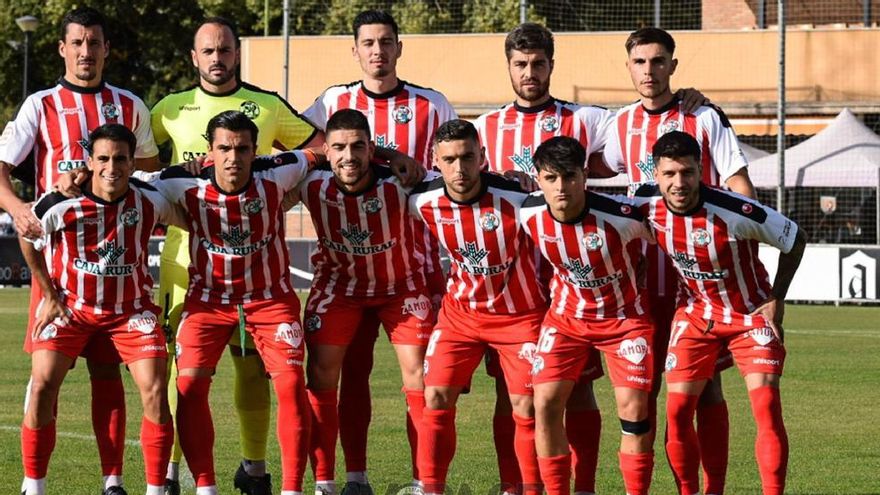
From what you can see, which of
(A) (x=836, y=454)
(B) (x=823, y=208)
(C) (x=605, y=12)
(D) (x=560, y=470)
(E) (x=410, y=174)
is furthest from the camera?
(C) (x=605, y=12)

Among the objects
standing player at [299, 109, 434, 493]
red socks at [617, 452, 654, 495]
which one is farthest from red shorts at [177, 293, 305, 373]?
red socks at [617, 452, 654, 495]

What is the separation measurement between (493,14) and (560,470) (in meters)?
24.2

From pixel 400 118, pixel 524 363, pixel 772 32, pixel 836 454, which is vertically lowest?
pixel 836 454

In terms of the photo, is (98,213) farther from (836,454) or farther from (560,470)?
(836,454)

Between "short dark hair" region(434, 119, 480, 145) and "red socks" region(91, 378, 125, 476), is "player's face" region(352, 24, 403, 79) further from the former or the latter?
"red socks" region(91, 378, 125, 476)

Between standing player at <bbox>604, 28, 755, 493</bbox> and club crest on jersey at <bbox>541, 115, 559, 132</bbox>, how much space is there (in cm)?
30

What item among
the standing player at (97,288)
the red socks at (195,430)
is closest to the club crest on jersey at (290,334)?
the red socks at (195,430)

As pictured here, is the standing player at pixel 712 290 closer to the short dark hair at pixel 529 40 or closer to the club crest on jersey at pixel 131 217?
the short dark hair at pixel 529 40

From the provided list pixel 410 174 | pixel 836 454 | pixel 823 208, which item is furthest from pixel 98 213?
pixel 823 208

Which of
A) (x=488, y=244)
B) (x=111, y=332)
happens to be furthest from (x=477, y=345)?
(x=111, y=332)

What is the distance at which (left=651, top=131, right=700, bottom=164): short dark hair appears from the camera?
7133 mm

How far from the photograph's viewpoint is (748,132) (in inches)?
1061

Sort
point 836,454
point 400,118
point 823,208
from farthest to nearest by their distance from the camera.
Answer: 1. point 823,208
2. point 836,454
3. point 400,118

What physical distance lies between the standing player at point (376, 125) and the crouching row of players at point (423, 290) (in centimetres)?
29
